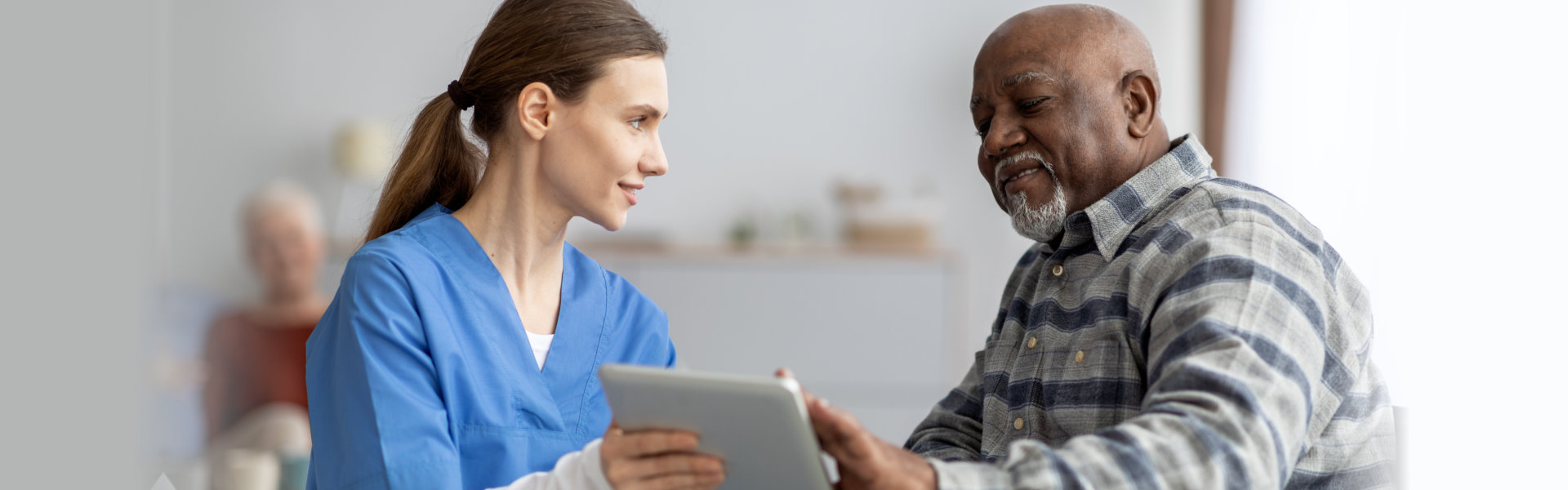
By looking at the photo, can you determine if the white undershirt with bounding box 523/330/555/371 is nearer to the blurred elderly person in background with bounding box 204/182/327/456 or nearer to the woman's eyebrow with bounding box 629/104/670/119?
the woman's eyebrow with bounding box 629/104/670/119

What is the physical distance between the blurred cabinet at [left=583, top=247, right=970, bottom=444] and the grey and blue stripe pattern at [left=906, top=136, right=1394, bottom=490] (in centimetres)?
220

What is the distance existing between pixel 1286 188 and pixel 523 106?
2186mm

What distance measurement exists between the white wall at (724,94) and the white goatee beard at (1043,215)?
2.70m

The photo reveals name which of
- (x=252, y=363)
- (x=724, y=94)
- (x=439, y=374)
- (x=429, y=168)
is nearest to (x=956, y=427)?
(x=439, y=374)

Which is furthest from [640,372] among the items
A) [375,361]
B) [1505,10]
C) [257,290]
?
[257,290]

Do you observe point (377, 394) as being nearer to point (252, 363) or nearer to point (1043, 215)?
point (1043, 215)

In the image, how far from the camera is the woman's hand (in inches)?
43.5

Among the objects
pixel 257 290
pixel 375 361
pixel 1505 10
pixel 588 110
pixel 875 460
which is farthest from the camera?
pixel 257 290

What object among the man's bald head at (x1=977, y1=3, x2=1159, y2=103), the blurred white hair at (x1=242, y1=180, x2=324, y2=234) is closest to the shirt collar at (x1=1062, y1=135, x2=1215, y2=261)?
the man's bald head at (x1=977, y1=3, x2=1159, y2=103)

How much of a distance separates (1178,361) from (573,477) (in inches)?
24.4

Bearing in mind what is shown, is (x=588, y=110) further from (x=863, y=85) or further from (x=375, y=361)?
(x=863, y=85)

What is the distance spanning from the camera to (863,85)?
13.8 feet

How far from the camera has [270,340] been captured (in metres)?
3.75

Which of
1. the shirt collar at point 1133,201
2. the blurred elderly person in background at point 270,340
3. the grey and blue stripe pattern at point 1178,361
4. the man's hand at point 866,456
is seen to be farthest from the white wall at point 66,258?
the blurred elderly person in background at point 270,340
